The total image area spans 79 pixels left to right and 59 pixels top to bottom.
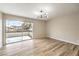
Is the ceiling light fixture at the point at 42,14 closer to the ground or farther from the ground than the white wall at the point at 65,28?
farther from the ground

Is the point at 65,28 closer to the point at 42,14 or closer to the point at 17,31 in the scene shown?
the point at 42,14

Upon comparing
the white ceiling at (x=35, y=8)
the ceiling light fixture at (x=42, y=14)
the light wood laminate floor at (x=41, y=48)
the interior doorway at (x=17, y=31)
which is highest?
the white ceiling at (x=35, y=8)

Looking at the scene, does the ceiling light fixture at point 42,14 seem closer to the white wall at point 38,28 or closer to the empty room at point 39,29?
the empty room at point 39,29

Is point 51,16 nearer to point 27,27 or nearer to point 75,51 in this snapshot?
point 27,27

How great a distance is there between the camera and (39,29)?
7.92 feet

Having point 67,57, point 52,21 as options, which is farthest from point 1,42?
point 67,57

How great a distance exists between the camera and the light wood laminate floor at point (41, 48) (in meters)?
2.23

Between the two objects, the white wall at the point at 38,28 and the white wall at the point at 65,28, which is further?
the white wall at the point at 38,28

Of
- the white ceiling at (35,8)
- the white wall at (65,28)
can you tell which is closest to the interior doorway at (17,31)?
the white ceiling at (35,8)

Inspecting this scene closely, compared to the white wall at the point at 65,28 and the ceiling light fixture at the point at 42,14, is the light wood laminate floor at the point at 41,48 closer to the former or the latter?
the white wall at the point at 65,28

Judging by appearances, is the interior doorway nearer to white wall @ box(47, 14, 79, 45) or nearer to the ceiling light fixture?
the ceiling light fixture

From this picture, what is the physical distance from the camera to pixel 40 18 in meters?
2.36

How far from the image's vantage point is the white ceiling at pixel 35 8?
2.21 m

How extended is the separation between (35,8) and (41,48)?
34.5 inches
